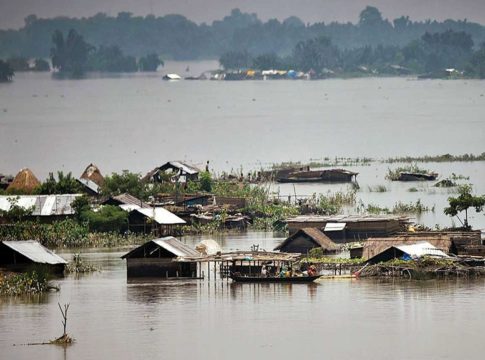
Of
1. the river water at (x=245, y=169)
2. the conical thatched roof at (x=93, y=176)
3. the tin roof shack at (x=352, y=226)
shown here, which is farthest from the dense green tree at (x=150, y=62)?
the tin roof shack at (x=352, y=226)

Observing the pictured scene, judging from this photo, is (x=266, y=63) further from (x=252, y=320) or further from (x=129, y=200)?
(x=252, y=320)

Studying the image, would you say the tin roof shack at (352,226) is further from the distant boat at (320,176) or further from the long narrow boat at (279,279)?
the distant boat at (320,176)

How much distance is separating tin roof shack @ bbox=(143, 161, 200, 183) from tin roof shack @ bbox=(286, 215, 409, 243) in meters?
8.75

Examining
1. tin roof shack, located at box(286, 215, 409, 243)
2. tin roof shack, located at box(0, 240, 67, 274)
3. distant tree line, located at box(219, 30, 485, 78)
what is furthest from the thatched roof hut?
distant tree line, located at box(219, 30, 485, 78)

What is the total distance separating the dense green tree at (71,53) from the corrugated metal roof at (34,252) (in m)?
129

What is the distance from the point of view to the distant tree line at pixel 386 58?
458 ft

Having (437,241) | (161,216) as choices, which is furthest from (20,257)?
(437,241)

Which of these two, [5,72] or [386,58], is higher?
[386,58]

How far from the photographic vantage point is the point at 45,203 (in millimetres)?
34188

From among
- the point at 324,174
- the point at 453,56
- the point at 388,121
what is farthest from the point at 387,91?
the point at 324,174

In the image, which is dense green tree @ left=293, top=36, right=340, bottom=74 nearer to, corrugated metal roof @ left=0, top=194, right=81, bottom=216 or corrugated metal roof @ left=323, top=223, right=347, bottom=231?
corrugated metal roof @ left=0, top=194, right=81, bottom=216

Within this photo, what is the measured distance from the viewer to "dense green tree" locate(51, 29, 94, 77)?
158 metres

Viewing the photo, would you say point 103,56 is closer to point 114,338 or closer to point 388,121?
point 388,121

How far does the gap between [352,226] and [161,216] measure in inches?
168
